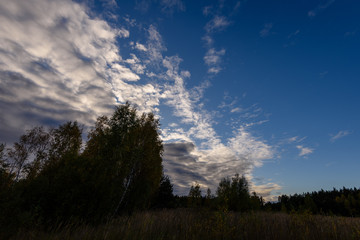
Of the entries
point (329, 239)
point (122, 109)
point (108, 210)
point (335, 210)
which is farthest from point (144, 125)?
point (335, 210)

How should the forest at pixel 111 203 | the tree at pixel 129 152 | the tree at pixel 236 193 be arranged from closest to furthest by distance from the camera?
the forest at pixel 111 203 < the tree at pixel 129 152 < the tree at pixel 236 193

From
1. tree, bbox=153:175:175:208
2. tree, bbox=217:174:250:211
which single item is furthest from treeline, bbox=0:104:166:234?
tree, bbox=217:174:250:211

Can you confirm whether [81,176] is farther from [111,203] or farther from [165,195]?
[165,195]

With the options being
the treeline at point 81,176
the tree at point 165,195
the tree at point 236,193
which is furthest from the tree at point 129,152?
the tree at point 236,193

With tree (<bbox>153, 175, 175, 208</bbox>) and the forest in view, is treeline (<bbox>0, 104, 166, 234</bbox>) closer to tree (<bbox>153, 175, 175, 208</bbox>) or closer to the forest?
the forest

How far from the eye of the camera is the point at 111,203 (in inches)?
441

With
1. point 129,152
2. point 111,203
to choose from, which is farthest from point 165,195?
point 111,203

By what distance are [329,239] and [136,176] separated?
1796cm

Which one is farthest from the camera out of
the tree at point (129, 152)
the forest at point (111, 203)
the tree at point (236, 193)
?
the tree at point (236, 193)

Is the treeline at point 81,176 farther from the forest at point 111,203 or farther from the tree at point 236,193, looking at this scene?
the tree at point 236,193

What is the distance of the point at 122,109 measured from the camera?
61.8ft

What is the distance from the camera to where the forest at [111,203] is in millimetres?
6674

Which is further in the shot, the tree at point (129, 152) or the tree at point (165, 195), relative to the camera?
the tree at point (165, 195)

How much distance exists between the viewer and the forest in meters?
6.67
